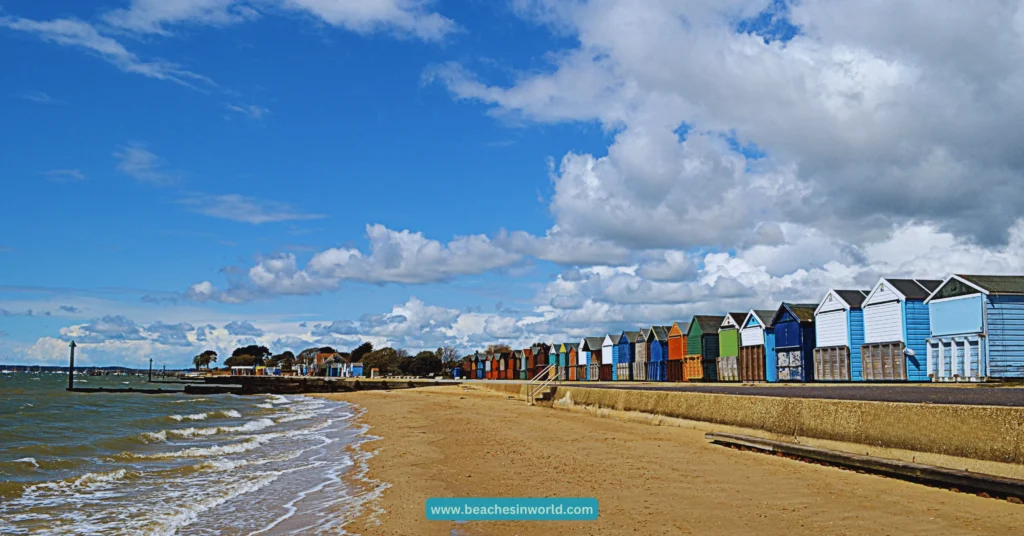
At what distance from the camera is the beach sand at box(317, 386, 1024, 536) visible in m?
8.52

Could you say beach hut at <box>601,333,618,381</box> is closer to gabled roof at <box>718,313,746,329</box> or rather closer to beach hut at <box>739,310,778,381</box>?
gabled roof at <box>718,313,746,329</box>

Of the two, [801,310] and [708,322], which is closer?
[801,310]

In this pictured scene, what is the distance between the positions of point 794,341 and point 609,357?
30.3m

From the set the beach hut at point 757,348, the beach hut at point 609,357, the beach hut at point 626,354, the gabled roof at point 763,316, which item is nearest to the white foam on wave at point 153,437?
the beach hut at point 757,348

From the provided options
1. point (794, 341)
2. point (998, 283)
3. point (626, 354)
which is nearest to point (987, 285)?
point (998, 283)

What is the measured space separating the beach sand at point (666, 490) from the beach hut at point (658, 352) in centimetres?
4092

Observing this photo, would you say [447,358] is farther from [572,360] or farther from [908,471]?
[908,471]

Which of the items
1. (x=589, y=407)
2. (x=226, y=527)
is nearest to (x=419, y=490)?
(x=226, y=527)

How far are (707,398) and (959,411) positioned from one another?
9.80 metres

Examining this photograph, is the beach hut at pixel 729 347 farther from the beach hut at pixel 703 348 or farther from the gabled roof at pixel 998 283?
the gabled roof at pixel 998 283

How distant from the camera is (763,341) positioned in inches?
1841

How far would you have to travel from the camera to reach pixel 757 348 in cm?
4738

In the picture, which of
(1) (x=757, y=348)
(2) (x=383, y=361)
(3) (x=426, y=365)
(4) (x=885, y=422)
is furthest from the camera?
(2) (x=383, y=361)

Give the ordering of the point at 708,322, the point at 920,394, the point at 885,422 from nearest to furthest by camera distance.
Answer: the point at 885,422, the point at 920,394, the point at 708,322
